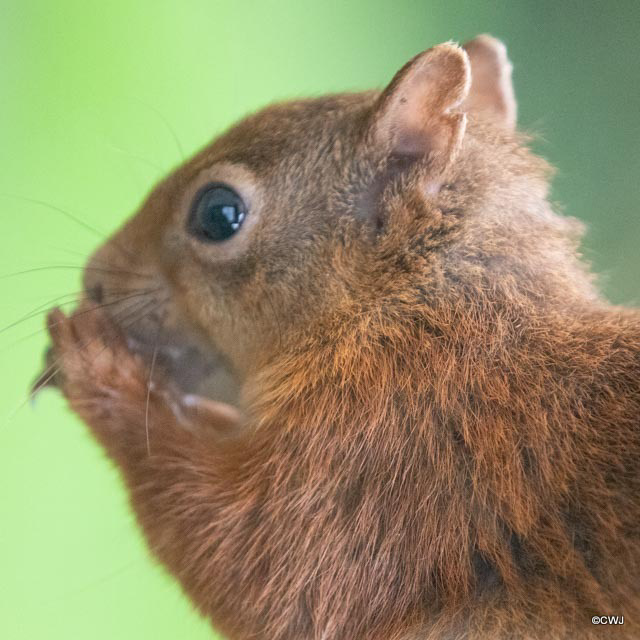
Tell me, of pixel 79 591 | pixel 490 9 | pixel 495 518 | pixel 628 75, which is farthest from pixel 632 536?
pixel 79 591

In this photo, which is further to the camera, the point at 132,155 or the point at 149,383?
the point at 132,155

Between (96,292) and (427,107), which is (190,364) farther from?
(427,107)

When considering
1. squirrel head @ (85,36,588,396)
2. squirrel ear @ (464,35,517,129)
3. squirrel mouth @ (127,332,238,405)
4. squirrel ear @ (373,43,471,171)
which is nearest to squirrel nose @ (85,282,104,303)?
squirrel head @ (85,36,588,396)

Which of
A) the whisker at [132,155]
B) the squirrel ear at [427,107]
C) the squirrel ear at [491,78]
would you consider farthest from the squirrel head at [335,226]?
the whisker at [132,155]

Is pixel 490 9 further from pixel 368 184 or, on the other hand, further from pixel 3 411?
pixel 3 411

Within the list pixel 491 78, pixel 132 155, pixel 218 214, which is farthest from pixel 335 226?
pixel 132 155

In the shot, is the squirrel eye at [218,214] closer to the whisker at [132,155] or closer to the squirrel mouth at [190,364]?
the squirrel mouth at [190,364]
